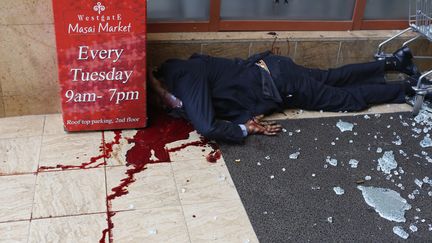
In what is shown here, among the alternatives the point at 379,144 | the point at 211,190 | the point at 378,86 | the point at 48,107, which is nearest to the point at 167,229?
the point at 211,190

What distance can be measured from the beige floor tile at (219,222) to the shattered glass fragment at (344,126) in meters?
0.94

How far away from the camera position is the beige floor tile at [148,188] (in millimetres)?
2230

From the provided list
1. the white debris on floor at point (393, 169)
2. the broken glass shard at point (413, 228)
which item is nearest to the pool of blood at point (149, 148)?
the white debris on floor at point (393, 169)

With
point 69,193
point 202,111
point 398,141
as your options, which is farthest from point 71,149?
point 398,141

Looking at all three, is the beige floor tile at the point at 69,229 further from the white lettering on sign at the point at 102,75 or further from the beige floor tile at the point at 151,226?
the white lettering on sign at the point at 102,75

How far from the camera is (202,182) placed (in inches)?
94.0

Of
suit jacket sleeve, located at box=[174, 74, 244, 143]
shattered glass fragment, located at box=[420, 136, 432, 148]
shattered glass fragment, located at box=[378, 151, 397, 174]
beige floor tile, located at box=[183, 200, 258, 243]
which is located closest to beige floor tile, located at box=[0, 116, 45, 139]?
suit jacket sleeve, located at box=[174, 74, 244, 143]

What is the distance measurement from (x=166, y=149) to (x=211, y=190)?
403 millimetres

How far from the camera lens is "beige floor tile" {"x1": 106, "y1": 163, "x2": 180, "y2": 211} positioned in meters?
2.23

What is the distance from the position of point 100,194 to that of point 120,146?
1.31 ft

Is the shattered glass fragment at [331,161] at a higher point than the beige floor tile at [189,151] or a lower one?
lower

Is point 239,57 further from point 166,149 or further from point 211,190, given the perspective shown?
point 211,190

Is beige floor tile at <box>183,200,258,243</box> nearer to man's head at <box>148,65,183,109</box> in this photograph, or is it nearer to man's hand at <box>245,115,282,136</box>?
man's hand at <box>245,115,282,136</box>

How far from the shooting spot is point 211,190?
2.34m
